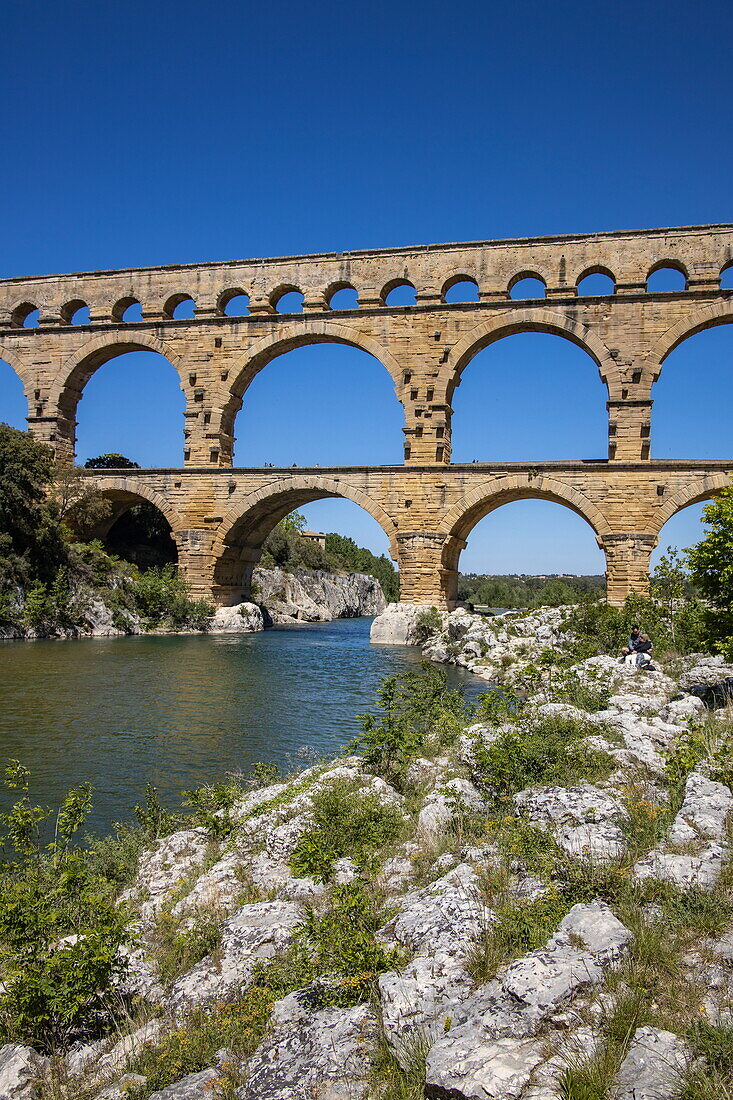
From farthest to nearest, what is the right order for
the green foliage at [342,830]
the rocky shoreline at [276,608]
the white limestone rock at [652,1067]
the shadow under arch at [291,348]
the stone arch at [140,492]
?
1. the stone arch at [140,492]
2. the shadow under arch at [291,348]
3. the rocky shoreline at [276,608]
4. the green foliage at [342,830]
5. the white limestone rock at [652,1067]

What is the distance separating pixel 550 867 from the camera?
348 cm

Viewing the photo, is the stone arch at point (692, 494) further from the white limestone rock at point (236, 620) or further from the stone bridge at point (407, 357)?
the white limestone rock at point (236, 620)

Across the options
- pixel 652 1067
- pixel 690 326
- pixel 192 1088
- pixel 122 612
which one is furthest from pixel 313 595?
pixel 652 1067

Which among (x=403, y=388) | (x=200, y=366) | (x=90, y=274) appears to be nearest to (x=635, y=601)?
(x=403, y=388)

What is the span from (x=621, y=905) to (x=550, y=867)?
47 cm

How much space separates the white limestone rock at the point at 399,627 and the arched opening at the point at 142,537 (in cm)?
1098

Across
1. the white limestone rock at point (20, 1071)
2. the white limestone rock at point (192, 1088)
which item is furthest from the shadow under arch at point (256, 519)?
the white limestone rock at point (192, 1088)

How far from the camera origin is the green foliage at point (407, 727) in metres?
6.05

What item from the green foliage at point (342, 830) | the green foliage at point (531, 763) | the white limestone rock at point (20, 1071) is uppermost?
the green foliage at point (531, 763)

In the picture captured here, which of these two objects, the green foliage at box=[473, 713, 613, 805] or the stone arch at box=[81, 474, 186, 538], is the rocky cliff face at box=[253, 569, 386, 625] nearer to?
the stone arch at box=[81, 474, 186, 538]

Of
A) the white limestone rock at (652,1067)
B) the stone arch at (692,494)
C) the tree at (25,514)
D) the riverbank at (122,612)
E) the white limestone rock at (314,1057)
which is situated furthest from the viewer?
the tree at (25,514)

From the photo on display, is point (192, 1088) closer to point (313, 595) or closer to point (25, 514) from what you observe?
point (25, 514)

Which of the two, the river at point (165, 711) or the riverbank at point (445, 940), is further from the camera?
the river at point (165, 711)

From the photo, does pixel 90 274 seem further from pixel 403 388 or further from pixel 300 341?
pixel 403 388
